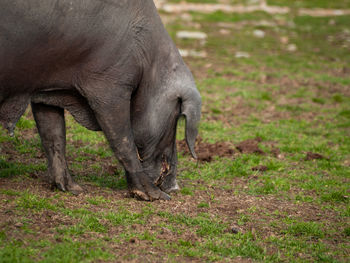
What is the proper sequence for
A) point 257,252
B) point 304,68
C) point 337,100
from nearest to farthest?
point 257,252 → point 337,100 → point 304,68

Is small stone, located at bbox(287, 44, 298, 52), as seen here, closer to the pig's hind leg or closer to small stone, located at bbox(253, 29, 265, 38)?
small stone, located at bbox(253, 29, 265, 38)

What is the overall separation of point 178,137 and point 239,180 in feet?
6.02

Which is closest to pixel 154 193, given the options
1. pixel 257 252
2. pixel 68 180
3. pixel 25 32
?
pixel 68 180

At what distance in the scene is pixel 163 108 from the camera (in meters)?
6.34

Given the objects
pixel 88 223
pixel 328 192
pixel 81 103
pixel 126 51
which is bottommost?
pixel 328 192

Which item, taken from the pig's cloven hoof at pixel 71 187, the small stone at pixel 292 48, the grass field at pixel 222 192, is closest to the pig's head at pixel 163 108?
the grass field at pixel 222 192

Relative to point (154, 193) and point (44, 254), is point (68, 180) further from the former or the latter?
point (44, 254)

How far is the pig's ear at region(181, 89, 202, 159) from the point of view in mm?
6266

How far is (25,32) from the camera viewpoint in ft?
17.4

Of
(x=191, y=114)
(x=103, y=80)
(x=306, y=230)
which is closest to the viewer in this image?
Result: (x=103, y=80)

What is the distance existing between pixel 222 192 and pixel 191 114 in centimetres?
132

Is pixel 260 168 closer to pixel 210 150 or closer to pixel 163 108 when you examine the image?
pixel 210 150

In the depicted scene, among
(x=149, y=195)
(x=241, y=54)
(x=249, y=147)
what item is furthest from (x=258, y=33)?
(x=149, y=195)

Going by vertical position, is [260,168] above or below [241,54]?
below
